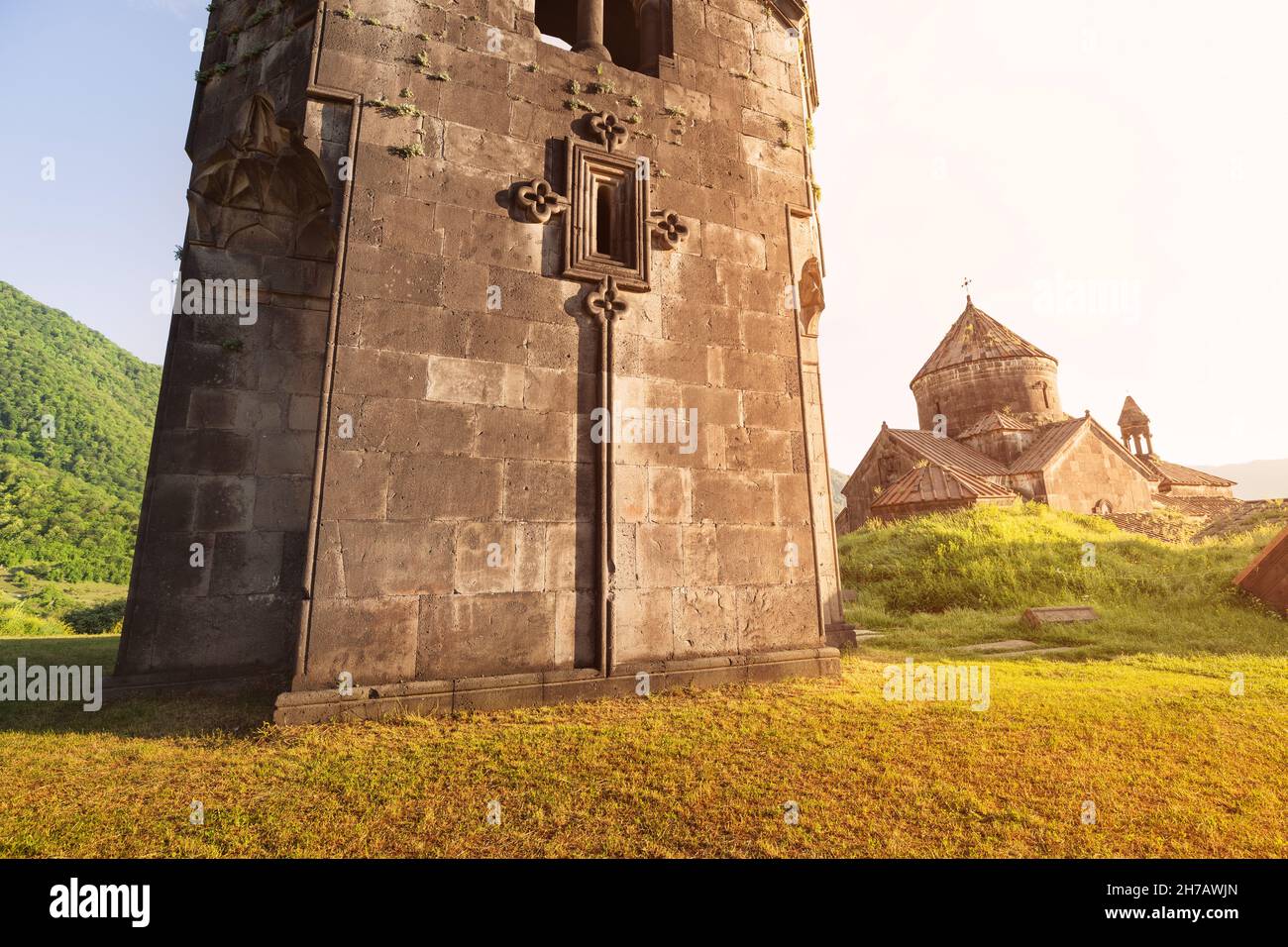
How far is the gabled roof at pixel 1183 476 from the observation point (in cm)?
2878

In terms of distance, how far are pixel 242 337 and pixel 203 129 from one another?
276 centimetres

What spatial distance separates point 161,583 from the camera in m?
6.77

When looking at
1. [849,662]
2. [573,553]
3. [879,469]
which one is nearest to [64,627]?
[573,553]

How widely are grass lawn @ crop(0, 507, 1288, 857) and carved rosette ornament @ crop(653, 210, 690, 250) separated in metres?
5.63

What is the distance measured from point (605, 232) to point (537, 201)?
3.35 ft

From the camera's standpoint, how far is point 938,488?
68.6 feet

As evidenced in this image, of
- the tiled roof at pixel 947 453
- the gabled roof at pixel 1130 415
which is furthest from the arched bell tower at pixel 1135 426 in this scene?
the tiled roof at pixel 947 453

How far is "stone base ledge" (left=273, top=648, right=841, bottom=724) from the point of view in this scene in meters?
5.14

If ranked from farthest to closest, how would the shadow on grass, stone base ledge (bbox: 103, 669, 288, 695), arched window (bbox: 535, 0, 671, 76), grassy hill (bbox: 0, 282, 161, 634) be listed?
grassy hill (bbox: 0, 282, 161, 634) < arched window (bbox: 535, 0, 671, 76) < stone base ledge (bbox: 103, 669, 288, 695) < the shadow on grass

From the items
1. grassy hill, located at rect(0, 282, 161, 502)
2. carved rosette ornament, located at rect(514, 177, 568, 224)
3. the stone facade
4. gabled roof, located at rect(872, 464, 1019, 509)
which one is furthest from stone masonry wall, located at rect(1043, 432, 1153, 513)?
grassy hill, located at rect(0, 282, 161, 502)

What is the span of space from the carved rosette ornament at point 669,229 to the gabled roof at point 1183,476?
104 ft

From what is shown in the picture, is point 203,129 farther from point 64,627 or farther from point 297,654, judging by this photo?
point 64,627

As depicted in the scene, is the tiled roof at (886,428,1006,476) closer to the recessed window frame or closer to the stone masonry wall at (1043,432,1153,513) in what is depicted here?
the stone masonry wall at (1043,432,1153,513)
